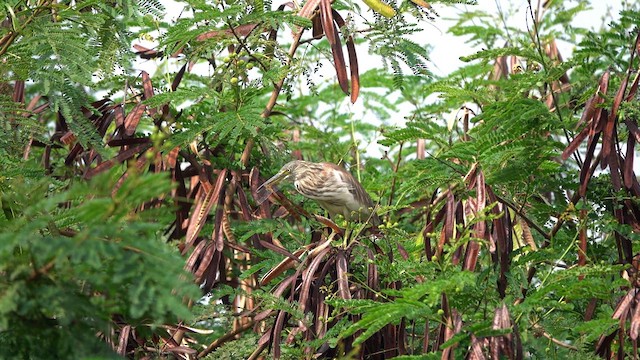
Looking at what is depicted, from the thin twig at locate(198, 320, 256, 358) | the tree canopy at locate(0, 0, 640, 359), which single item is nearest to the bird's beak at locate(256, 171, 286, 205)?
the tree canopy at locate(0, 0, 640, 359)

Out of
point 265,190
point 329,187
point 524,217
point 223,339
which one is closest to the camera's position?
point 524,217

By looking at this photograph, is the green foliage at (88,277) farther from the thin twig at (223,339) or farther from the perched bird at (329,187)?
the perched bird at (329,187)

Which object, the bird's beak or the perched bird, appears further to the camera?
the perched bird

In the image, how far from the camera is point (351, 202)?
196 inches

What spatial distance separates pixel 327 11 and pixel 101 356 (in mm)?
2144

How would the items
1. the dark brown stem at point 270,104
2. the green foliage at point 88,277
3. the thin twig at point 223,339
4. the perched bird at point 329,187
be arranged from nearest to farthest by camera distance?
the green foliage at point 88,277, the thin twig at point 223,339, the dark brown stem at point 270,104, the perched bird at point 329,187

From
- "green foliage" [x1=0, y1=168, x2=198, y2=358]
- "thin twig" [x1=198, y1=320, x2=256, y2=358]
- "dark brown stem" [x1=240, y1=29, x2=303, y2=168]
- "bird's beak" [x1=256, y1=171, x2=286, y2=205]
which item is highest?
"dark brown stem" [x1=240, y1=29, x2=303, y2=168]

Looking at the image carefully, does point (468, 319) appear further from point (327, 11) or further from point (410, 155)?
point (410, 155)

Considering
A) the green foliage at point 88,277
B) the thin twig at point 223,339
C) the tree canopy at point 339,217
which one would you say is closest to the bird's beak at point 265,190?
the tree canopy at point 339,217

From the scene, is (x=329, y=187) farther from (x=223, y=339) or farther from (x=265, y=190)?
(x=223, y=339)

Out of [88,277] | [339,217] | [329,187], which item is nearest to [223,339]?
[339,217]

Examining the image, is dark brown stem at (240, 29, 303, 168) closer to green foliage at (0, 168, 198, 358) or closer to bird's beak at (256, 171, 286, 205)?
bird's beak at (256, 171, 286, 205)

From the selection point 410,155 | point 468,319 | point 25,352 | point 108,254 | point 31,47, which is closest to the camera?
point 108,254

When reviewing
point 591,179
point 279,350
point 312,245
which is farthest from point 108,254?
point 591,179
